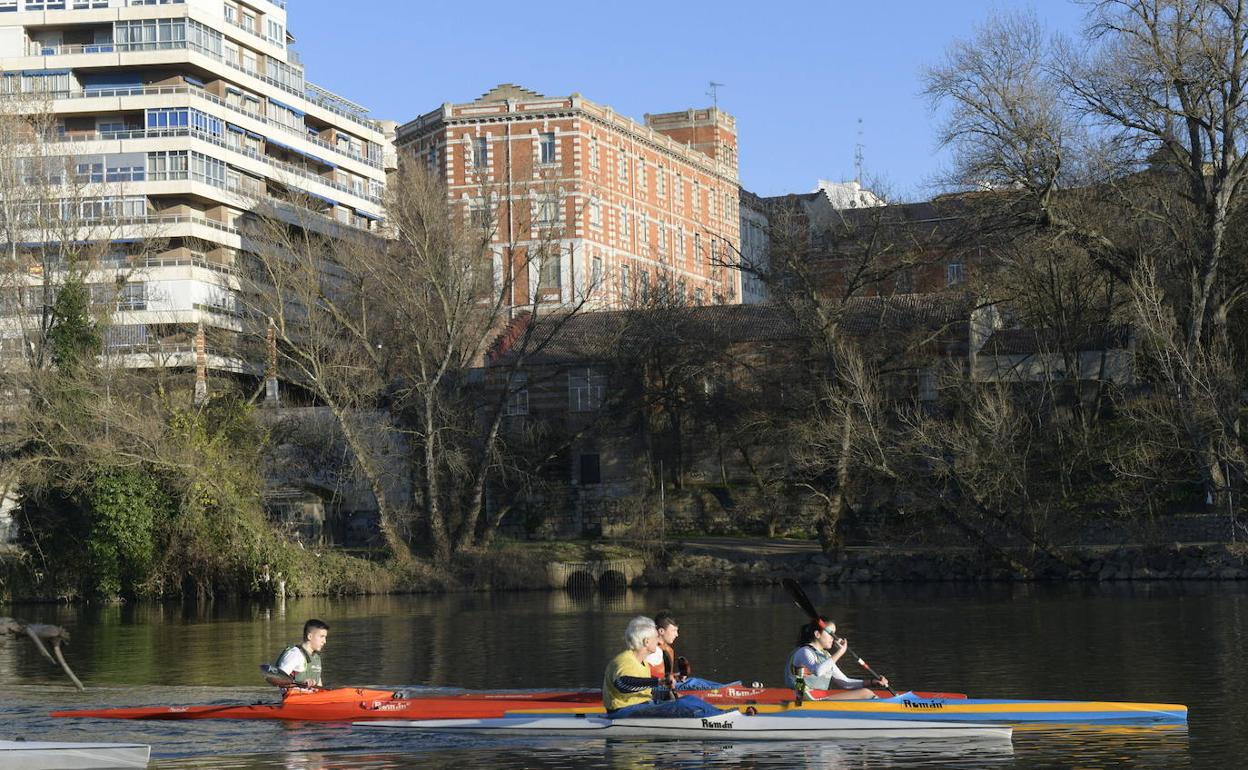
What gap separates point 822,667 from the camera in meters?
20.2

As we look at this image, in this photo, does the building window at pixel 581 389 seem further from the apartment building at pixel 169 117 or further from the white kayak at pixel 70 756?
the white kayak at pixel 70 756

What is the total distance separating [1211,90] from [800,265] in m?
13.5

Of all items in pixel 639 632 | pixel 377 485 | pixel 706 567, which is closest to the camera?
pixel 639 632

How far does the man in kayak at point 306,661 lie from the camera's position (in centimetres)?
2186

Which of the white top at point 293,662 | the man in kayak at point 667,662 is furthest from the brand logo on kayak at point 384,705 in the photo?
the man in kayak at point 667,662

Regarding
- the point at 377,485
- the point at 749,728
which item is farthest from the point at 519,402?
the point at 749,728

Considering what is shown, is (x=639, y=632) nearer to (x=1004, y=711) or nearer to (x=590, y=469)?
(x=1004, y=711)

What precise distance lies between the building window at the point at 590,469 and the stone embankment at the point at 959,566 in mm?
12985

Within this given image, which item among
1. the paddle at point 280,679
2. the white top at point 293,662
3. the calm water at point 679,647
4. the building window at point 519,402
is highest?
the building window at point 519,402

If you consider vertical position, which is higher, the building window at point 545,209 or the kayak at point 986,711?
the building window at point 545,209

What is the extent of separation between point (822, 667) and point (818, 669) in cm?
7

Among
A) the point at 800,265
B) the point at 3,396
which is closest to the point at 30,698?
the point at 3,396

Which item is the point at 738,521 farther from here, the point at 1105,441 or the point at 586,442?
the point at 1105,441

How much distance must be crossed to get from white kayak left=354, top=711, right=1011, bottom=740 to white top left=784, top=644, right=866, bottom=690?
57 centimetres
